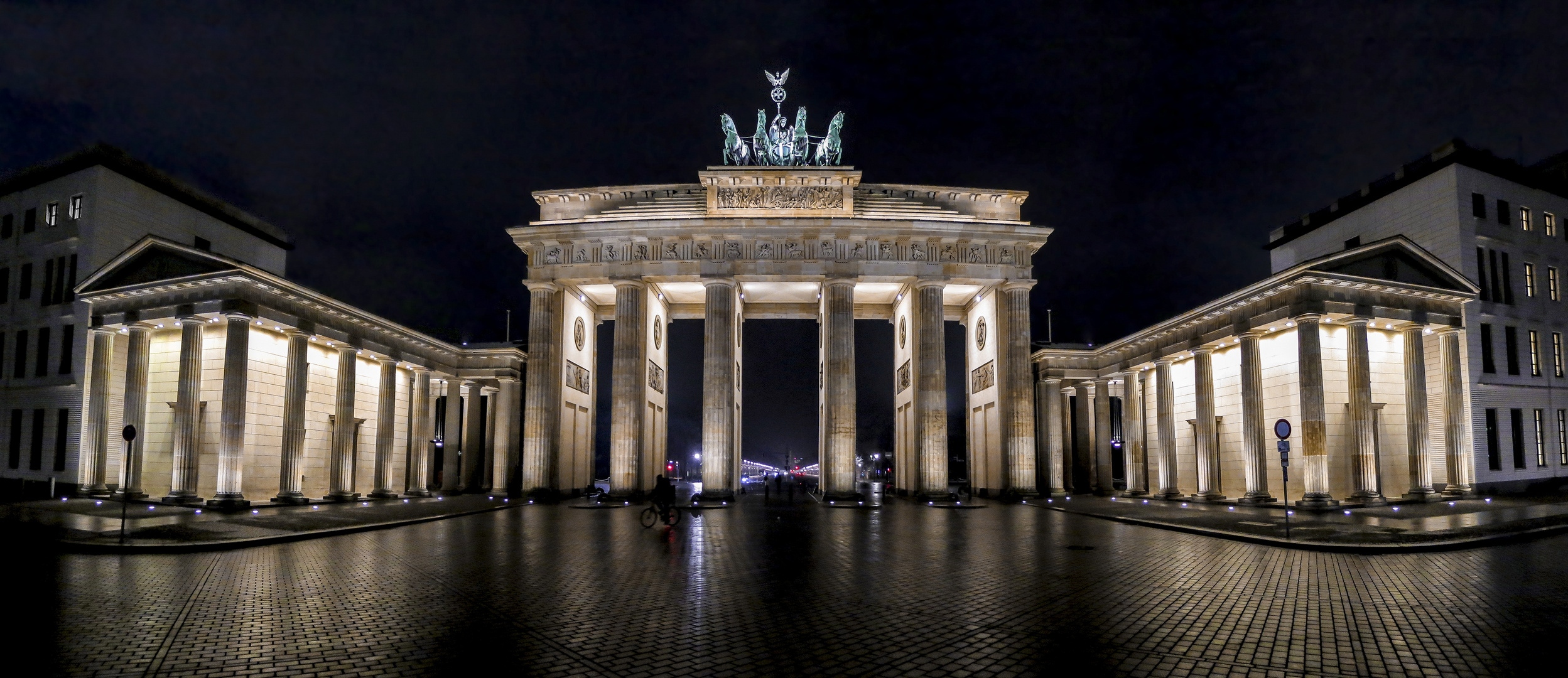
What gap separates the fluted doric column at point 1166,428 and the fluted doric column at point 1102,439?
6.81 m

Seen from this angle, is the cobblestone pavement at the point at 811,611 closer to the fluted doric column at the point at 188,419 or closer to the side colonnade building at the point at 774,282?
the fluted doric column at the point at 188,419

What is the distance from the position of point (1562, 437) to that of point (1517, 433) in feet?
12.0

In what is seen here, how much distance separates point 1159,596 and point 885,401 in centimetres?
10283

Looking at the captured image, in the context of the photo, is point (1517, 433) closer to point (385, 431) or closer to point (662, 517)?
point (662, 517)

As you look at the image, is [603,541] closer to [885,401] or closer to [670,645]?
[670,645]

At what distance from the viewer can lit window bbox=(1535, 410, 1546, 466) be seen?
3781cm

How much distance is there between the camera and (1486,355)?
37312 mm

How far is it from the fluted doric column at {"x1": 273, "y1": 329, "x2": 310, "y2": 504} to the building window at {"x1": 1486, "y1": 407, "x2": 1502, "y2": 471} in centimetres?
5226

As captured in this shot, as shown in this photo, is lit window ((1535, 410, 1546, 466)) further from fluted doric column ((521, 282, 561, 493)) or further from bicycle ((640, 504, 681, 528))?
fluted doric column ((521, 282, 561, 493))

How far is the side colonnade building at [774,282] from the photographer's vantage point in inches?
1713

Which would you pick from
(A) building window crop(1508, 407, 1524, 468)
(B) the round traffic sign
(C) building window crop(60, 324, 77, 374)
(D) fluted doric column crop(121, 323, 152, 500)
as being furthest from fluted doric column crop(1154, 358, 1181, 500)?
(C) building window crop(60, 324, 77, 374)

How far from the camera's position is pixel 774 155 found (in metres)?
48.7

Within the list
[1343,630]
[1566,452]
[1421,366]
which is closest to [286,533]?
[1343,630]

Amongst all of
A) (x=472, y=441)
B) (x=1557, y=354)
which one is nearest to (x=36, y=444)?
(x=472, y=441)
